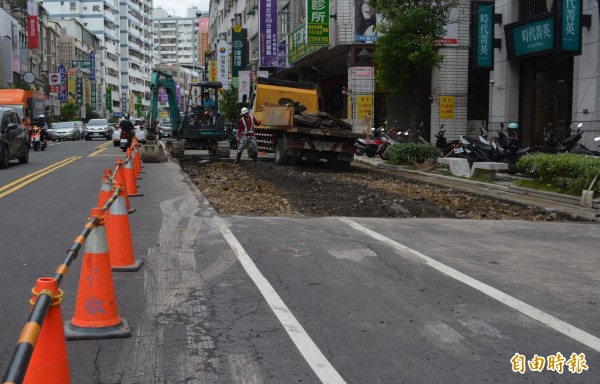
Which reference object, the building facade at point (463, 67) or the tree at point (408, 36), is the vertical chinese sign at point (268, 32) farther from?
the tree at point (408, 36)

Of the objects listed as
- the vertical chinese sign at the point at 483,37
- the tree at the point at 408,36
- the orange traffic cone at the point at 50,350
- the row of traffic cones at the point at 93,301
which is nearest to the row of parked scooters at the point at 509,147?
the tree at the point at 408,36

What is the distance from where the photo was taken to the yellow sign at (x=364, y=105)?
29.6m

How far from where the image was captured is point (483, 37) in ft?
72.4

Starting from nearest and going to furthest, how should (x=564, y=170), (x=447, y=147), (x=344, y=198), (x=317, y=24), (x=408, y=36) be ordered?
(x=344, y=198) < (x=564, y=170) < (x=408, y=36) < (x=447, y=147) < (x=317, y=24)

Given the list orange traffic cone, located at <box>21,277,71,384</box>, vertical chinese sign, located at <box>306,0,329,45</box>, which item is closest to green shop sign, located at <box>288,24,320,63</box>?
vertical chinese sign, located at <box>306,0,329,45</box>

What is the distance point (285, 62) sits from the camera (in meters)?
39.3

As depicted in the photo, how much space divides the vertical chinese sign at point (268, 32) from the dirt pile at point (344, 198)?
905 inches

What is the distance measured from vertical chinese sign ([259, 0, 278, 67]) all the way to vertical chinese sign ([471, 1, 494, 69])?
65.6 feet

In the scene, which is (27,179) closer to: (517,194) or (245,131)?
(245,131)

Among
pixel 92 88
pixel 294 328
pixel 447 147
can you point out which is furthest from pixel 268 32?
pixel 92 88

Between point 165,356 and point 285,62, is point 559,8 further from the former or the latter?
point 285,62

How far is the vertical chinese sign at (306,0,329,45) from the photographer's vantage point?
28.5 metres

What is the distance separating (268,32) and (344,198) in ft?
97.0

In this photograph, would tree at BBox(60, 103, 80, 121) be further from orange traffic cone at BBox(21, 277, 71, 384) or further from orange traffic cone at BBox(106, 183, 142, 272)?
orange traffic cone at BBox(21, 277, 71, 384)
